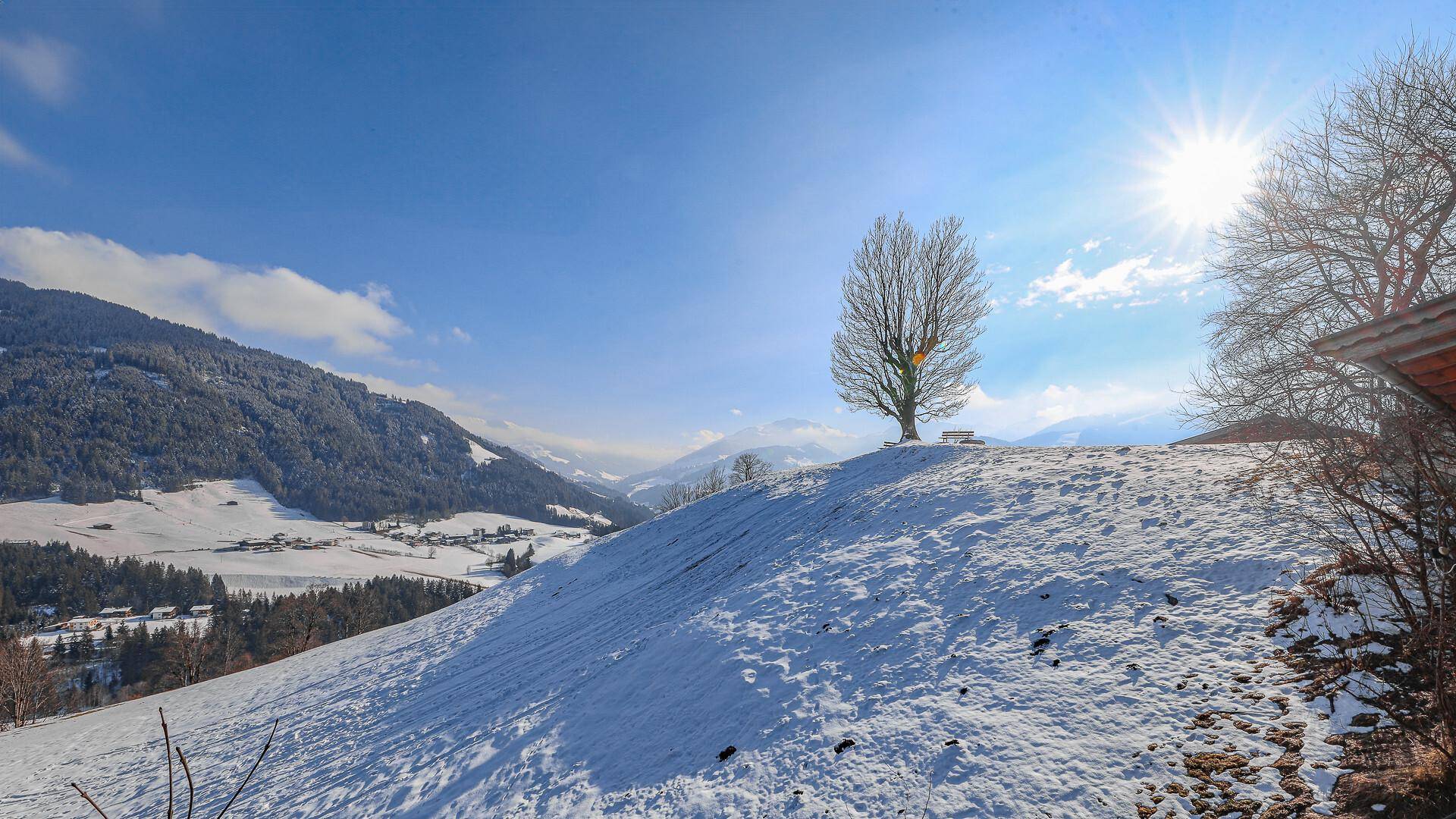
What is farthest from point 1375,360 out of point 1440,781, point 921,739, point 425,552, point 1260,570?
point 425,552

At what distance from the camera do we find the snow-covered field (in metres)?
107

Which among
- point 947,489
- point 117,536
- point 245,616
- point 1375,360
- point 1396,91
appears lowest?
point 245,616

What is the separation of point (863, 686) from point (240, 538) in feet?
596

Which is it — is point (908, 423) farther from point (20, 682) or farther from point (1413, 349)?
point (20, 682)

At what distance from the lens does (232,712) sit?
15.1 meters

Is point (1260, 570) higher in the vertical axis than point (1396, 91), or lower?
lower

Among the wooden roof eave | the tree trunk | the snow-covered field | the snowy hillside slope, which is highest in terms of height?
the tree trunk

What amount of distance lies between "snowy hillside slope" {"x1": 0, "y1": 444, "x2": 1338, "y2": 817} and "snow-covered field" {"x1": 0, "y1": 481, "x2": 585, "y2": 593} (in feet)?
313

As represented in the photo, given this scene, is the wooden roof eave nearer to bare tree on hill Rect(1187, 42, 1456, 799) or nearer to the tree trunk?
bare tree on hill Rect(1187, 42, 1456, 799)

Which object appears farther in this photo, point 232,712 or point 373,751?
point 232,712

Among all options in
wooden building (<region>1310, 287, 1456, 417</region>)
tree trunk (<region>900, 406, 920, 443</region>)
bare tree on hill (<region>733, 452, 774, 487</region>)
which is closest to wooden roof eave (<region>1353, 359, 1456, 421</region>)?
wooden building (<region>1310, 287, 1456, 417</region>)

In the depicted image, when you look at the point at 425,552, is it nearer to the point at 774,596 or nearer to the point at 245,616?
the point at 245,616

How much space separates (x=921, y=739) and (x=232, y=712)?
1939cm

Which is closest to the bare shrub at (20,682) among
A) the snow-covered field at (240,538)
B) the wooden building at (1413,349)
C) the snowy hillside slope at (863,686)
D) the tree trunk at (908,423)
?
the snowy hillside slope at (863,686)
